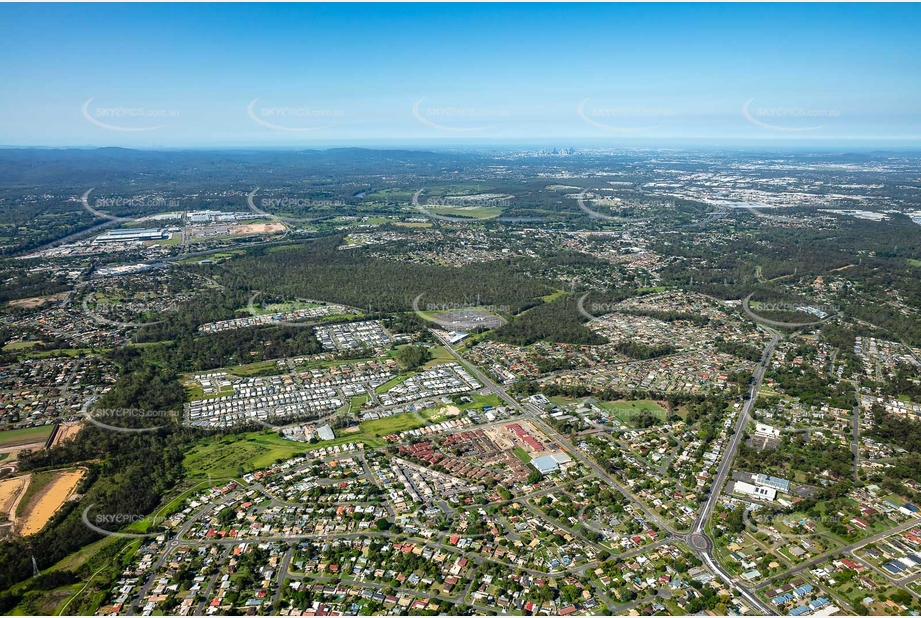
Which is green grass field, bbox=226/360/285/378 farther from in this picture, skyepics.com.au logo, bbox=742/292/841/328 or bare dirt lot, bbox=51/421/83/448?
skyepics.com.au logo, bbox=742/292/841/328

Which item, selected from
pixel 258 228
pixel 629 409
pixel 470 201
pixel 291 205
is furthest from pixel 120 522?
pixel 470 201

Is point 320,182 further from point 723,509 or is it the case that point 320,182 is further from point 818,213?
point 723,509

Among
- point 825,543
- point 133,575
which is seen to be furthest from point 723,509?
point 133,575

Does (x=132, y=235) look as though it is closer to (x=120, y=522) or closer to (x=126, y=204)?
(x=126, y=204)

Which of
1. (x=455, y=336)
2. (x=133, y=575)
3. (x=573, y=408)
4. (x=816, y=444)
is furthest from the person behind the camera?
(x=455, y=336)

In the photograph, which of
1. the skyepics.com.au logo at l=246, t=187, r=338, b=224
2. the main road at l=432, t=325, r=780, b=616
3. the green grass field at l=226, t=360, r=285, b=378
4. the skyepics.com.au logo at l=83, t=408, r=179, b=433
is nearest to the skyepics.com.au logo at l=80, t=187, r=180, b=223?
the skyepics.com.au logo at l=246, t=187, r=338, b=224

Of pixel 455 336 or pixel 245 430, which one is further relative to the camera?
pixel 455 336

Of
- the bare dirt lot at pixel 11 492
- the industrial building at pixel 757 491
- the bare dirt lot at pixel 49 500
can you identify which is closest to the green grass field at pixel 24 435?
the bare dirt lot at pixel 11 492
